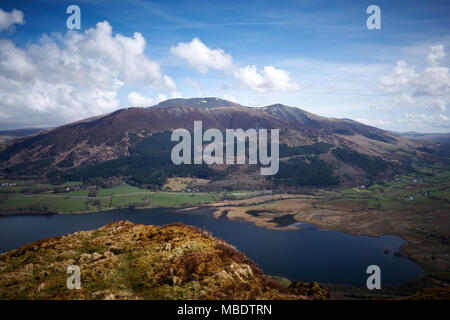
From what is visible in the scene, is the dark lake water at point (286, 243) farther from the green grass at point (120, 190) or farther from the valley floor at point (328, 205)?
the green grass at point (120, 190)

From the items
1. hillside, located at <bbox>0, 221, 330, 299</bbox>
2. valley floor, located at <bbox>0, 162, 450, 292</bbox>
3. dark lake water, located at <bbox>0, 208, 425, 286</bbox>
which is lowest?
dark lake water, located at <bbox>0, 208, 425, 286</bbox>

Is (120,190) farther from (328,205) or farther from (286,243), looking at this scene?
(328,205)

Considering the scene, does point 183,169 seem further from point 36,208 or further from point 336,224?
point 336,224

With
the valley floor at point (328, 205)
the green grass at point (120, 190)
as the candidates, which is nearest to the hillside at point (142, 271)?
the valley floor at point (328, 205)

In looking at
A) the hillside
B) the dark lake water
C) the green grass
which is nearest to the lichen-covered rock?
the hillside

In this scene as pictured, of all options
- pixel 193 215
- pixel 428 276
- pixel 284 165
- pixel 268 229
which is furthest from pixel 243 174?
pixel 428 276

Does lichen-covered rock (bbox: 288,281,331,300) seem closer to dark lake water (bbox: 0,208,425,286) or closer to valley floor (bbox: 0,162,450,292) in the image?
dark lake water (bbox: 0,208,425,286)
